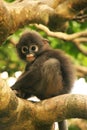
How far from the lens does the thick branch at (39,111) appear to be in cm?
317

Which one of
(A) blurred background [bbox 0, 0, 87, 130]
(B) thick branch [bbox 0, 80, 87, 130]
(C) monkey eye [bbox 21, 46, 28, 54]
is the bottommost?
(A) blurred background [bbox 0, 0, 87, 130]

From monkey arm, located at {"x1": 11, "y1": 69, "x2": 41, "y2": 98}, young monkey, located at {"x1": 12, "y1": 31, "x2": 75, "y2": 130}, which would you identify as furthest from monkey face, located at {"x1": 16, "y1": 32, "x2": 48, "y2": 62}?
monkey arm, located at {"x1": 11, "y1": 69, "x2": 41, "y2": 98}

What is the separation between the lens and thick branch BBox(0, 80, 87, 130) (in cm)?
317

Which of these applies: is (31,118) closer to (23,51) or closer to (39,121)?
(39,121)

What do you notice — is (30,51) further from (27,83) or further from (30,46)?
(27,83)

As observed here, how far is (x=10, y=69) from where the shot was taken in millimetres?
6578

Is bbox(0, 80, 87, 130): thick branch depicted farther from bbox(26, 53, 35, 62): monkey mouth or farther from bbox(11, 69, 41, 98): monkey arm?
Answer: bbox(26, 53, 35, 62): monkey mouth

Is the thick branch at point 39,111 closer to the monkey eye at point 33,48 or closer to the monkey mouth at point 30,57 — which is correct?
the monkey mouth at point 30,57

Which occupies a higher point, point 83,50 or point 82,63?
point 83,50

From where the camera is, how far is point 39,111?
3.31m

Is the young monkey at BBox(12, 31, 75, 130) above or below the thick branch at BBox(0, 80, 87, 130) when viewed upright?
below

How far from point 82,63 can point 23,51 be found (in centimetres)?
241

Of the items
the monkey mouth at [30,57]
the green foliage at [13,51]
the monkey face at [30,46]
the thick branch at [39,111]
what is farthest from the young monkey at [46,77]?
the green foliage at [13,51]

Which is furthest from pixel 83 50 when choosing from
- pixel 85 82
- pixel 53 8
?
pixel 53 8
